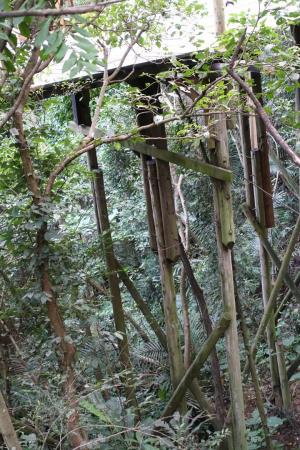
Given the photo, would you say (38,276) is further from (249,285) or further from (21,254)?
(249,285)

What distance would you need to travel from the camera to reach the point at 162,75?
8.72 feet

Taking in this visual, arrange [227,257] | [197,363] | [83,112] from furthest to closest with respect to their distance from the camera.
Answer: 1. [83,112]
2. [197,363]
3. [227,257]

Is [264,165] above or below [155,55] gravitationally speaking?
below

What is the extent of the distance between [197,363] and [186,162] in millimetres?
1389

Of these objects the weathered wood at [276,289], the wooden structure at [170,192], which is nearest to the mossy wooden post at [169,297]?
the wooden structure at [170,192]

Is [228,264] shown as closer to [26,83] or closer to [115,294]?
[115,294]

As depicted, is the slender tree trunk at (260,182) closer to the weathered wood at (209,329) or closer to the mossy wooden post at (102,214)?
the weathered wood at (209,329)

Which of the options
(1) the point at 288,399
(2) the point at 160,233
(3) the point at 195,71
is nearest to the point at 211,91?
(3) the point at 195,71

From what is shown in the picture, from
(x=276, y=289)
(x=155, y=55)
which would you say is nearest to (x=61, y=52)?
(x=155, y=55)

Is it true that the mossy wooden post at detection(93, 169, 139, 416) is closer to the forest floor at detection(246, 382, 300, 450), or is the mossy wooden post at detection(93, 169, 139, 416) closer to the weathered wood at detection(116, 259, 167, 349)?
the weathered wood at detection(116, 259, 167, 349)

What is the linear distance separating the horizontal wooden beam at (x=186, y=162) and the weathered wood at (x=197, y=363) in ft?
2.97

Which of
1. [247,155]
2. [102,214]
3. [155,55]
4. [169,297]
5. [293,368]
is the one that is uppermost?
[155,55]

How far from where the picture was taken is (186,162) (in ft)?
10.6

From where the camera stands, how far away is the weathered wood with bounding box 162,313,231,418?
3.26m
